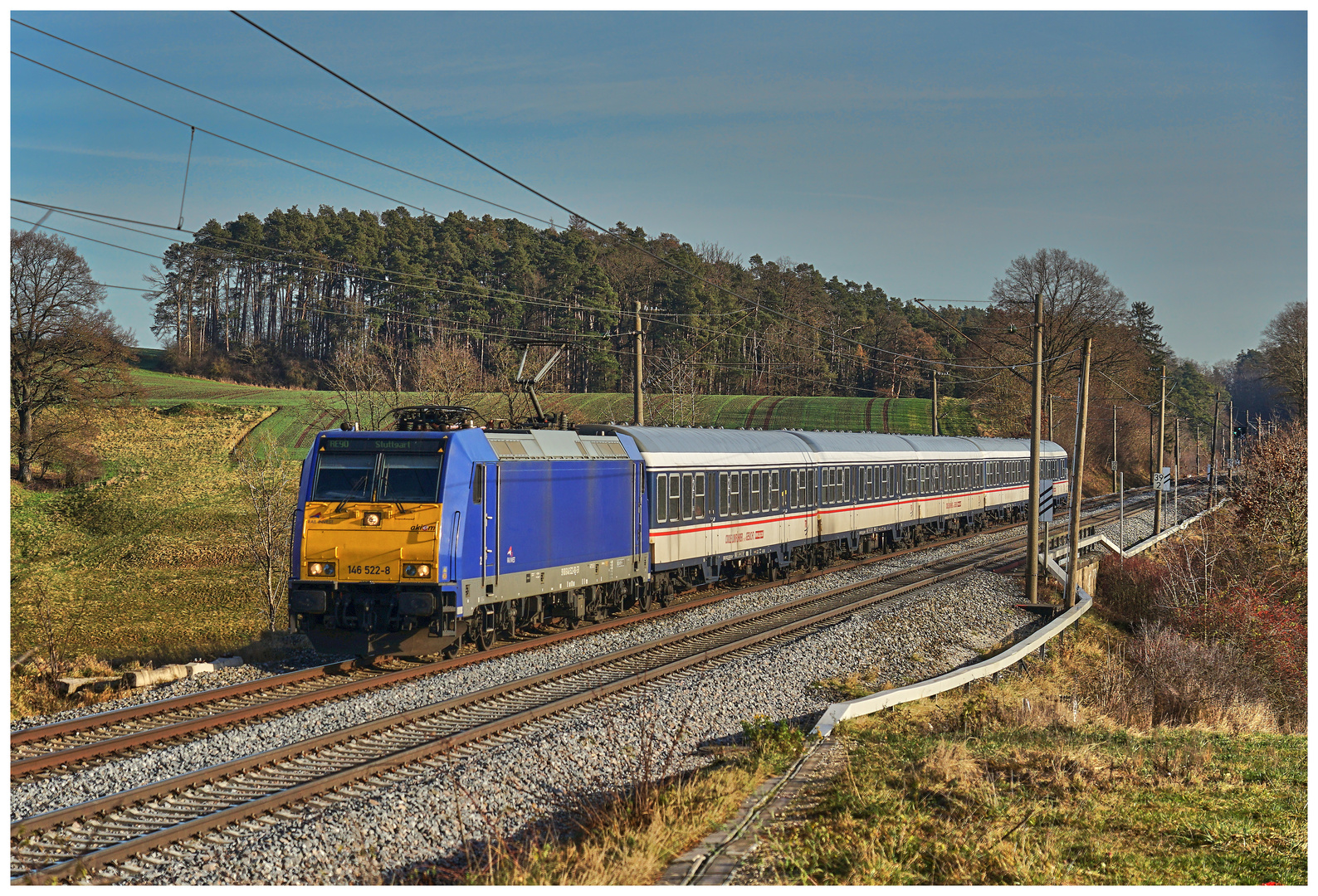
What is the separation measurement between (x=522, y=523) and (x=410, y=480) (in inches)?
84.6

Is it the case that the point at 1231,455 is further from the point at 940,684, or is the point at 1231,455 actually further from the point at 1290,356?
the point at 940,684

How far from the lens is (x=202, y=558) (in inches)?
1428

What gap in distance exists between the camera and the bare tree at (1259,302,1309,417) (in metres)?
40.0

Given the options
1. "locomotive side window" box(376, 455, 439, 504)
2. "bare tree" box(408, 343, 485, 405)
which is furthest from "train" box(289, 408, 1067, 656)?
"bare tree" box(408, 343, 485, 405)

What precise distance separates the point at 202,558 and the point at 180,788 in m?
29.9

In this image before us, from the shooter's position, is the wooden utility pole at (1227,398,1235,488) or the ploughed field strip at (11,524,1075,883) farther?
the wooden utility pole at (1227,398,1235,488)

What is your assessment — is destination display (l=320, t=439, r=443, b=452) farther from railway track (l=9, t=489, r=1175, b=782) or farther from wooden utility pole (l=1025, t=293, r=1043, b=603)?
wooden utility pole (l=1025, t=293, r=1043, b=603)

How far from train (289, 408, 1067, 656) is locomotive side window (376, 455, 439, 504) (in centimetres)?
2

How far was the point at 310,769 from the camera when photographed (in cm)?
970

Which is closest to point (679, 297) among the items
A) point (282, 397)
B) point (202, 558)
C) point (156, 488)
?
point (282, 397)

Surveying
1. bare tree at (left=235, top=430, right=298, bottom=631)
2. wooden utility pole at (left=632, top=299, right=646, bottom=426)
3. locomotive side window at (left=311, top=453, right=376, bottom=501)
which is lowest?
bare tree at (left=235, top=430, right=298, bottom=631)

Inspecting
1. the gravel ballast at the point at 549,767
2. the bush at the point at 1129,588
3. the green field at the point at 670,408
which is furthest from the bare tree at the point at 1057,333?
the gravel ballast at the point at 549,767

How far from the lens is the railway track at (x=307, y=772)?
7.53 meters

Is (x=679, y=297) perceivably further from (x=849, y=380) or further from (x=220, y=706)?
(x=220, y=706)
